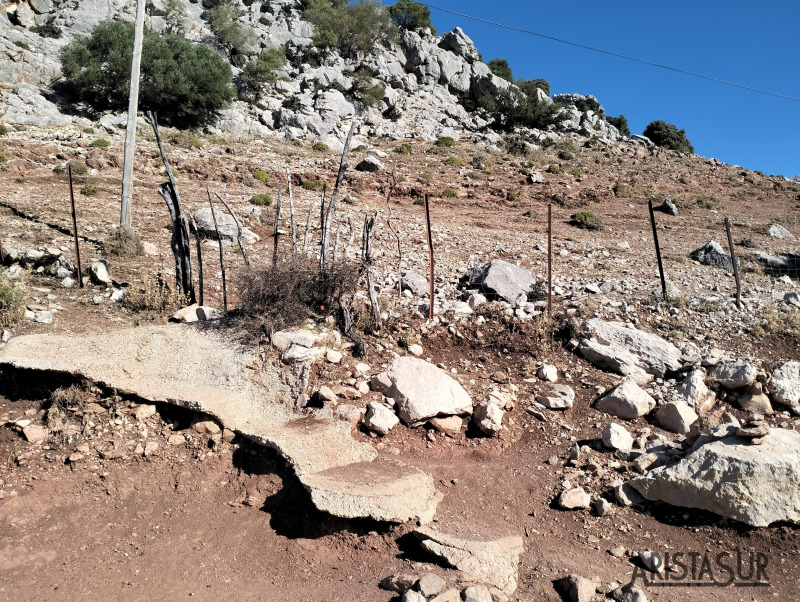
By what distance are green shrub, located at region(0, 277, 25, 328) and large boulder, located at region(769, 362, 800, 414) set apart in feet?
32.5

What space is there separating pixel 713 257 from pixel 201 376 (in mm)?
11835

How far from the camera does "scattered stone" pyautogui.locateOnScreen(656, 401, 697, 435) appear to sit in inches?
234

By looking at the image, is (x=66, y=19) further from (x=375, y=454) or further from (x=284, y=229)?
(x=375, y=454)

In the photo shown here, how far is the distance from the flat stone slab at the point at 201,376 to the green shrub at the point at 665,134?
53057 mm

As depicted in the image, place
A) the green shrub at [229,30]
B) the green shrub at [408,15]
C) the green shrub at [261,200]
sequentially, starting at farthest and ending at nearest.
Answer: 1. the green shrub at [408,15]
2. the green shrub at [229,30]
3. the green shrub at [261,200]

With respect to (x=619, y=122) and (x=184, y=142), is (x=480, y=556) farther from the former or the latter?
(x=619, y=122)

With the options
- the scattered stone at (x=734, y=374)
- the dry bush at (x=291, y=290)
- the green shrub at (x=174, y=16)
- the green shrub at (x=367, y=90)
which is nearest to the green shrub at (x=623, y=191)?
the scattered stone at (x=734, y=374)

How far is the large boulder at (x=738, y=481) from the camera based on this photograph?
14.0ft

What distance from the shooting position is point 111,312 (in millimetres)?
7398

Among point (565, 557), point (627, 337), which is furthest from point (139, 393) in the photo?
point (627, 337)

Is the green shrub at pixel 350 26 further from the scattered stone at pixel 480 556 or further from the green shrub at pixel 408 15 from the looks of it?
the scattered stone at pixel 480 556

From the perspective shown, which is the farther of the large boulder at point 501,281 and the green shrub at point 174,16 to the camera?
the green shrub at point 174,16

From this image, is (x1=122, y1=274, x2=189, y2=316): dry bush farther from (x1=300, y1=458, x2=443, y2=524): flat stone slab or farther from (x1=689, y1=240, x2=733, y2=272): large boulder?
(x1=689, y1=240, x2=733, y2=272): large boulder

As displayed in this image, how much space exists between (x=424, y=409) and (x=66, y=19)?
4052 centimetres
